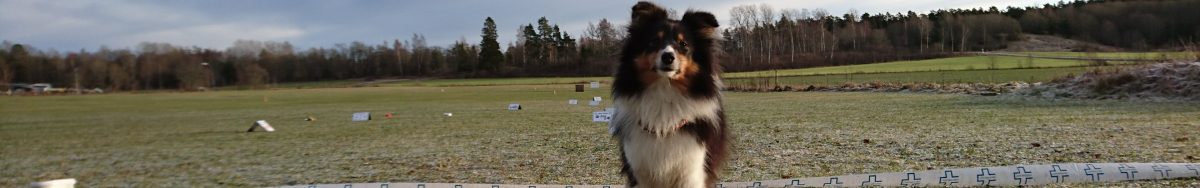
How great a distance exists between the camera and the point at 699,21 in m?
3.72

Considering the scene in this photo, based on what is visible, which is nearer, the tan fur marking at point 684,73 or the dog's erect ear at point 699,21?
the tan fur marking at point 684,73

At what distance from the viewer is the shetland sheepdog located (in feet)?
11.6

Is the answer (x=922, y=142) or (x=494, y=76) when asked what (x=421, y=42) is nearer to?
(x=494, y=76)

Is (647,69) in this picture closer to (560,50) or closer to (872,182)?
(872,182)

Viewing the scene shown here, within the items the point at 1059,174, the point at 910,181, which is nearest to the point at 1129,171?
the point at 1059,174

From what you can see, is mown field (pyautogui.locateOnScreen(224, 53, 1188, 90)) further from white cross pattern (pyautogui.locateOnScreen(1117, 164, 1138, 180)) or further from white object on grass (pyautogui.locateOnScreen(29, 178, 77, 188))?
white object on grass (pyautogui.locateOnScreen(29, 178, 77, 188))

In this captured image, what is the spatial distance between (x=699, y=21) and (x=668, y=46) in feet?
1.49

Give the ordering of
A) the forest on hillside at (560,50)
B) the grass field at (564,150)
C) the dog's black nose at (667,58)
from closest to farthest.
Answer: the dog's black nose at (667,58) → the grass field at (564,150) → the forest on hillside at (560,50)

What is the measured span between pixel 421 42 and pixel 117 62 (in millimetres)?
35762

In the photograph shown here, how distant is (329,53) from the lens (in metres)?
85.9

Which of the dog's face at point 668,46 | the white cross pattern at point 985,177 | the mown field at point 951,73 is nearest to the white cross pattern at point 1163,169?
the white cross pattern at point 985,177

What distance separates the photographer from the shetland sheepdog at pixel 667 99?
3.54 m

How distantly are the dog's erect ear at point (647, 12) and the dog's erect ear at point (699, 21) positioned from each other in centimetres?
16

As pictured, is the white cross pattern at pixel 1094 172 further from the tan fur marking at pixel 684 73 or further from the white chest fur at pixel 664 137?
the tan fur marking at pixel 684 73
